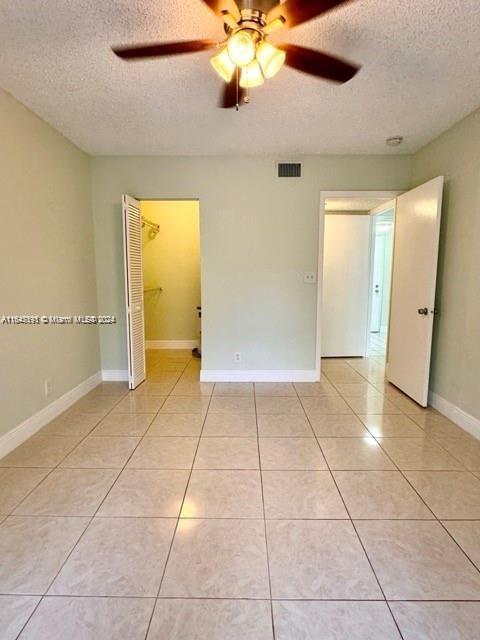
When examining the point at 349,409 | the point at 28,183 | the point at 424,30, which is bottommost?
the point at 349,409

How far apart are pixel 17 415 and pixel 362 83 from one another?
3.38 m

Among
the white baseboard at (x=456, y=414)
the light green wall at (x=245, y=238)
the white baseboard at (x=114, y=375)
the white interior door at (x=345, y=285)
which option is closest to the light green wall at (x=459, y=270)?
the white baseboard at (x=456, y=414)

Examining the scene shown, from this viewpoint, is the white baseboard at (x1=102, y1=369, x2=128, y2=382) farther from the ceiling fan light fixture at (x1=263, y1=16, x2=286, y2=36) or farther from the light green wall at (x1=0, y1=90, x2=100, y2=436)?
the ceiling fan light fixture at (x1=263, y1=16, x2=286, y2=36)

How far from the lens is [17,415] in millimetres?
2387

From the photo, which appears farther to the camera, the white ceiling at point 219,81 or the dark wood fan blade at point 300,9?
the white ceiling at point 219,81

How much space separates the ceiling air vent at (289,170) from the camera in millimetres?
3514

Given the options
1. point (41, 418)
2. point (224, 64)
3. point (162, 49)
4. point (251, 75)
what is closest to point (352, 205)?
point (251, 75)

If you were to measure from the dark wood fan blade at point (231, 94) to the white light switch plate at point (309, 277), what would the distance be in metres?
1.95

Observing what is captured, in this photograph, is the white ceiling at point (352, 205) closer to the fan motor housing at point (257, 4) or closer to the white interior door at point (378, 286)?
the white interior door at point (378, 286)

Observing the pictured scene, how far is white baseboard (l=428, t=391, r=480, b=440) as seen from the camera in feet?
8.27

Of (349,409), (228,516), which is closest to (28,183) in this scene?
(228,516)

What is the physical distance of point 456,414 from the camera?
2738 mm

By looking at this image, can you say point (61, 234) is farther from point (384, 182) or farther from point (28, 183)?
point (384, 182)

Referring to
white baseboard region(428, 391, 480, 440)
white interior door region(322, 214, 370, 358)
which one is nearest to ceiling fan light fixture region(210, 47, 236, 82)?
white baseboard region(428, 391, 480, 440)
